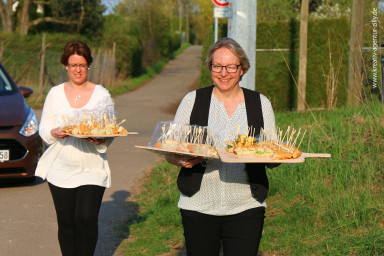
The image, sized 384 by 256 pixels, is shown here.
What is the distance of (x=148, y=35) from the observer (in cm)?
4275

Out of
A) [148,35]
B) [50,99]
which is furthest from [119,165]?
[148,35]

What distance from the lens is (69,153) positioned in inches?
198

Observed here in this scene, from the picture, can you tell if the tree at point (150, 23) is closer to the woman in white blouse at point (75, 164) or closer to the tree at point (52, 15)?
the tree at point (52, 15)

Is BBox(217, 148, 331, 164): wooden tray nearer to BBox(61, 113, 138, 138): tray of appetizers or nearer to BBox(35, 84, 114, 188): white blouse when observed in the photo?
BBox(61, 113, 138, 138): tray of appetizers

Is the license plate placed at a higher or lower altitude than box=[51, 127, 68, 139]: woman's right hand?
lower

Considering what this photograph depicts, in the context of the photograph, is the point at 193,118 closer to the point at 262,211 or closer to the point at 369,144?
the point at 262,211

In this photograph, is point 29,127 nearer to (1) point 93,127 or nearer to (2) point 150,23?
(1) point 93,127

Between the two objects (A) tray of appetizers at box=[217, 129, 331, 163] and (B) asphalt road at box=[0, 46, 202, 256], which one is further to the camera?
(B) asphalt road at box=[0, 46, 202, 256]

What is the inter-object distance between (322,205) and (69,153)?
99.5 inches

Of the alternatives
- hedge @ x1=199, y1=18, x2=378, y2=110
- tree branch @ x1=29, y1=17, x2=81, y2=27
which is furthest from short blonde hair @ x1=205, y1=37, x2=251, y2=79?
tree branch @ x1=29, y1=17, x2=81, y2=27

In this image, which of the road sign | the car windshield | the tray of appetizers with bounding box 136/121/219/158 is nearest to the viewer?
the tray of appetizers with bounding box 136/121/219/158

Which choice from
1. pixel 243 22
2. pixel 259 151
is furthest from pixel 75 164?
pixel 243 22

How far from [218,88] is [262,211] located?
0.81 meters

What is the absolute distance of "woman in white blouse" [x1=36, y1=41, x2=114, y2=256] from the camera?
4969 mm
